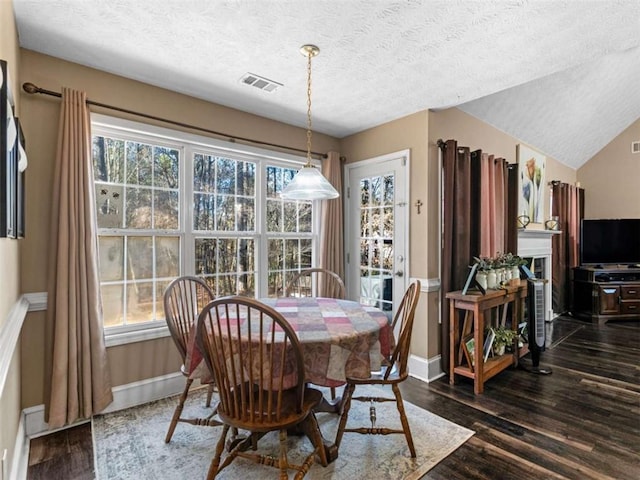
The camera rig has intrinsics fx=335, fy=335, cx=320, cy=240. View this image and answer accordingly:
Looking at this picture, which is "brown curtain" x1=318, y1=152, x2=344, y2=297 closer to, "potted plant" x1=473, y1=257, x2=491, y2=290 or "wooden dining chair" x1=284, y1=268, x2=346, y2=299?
"wooden dining chair" x1=284, y1=268, x2=346, y2=299

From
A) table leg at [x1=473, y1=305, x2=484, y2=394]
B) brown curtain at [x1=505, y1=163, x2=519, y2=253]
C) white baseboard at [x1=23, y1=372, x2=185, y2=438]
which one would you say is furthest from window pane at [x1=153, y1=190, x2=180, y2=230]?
brown curtain at [x1=505, y1=163, x2=519, y2=253]

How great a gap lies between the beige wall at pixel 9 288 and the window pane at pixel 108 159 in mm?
534

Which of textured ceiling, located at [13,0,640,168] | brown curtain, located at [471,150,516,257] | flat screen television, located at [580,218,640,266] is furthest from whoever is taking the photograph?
flat screen television, located at [580,218,640,266]

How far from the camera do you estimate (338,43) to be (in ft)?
6.99

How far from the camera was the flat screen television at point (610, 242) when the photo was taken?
17.7ft

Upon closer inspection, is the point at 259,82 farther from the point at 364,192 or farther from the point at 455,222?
the point at 455,222

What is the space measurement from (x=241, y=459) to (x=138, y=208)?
6.47 feet

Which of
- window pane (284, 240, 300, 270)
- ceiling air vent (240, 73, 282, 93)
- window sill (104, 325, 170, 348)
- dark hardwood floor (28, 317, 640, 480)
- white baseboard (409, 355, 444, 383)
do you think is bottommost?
dark hardwood floor (28, 317, 640, 480)

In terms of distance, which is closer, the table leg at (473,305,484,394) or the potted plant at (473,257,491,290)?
the table leg at (473,305,484,394)

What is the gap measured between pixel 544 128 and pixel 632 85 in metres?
1.34

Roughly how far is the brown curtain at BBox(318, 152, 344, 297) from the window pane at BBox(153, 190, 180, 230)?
1537 mm

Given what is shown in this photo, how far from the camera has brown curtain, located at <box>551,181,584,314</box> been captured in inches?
213

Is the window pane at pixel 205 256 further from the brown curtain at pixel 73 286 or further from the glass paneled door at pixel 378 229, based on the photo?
the glass paneled door at pixel 378 229

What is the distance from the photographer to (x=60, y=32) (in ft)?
6.67
